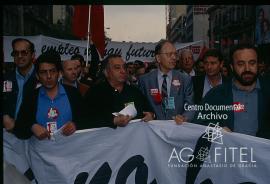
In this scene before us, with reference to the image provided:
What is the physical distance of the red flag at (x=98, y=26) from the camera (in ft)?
17.1

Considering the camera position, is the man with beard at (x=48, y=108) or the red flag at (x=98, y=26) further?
the red flag at (x=98, y=26)

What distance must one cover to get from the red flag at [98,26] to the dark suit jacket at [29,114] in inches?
41.9

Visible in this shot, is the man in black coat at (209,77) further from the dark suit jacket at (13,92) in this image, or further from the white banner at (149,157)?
the dark suit jacket at (13,92)

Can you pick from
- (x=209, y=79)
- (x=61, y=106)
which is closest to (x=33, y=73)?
(x=61, y=106)

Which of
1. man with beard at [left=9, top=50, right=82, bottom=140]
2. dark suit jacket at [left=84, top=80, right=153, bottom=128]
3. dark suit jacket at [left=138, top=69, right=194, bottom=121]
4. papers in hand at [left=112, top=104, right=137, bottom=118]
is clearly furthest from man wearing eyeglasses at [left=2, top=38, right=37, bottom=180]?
dark suit jacket at [left=138, top=69, right=194, bottom=121]

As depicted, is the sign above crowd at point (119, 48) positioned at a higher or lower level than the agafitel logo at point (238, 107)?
higher

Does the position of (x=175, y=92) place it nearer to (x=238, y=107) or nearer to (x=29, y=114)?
(x=238, y=107)

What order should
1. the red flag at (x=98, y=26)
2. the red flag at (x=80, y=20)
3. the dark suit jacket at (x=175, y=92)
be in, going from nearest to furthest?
1. the dark suit jacket at (x=175, y=92)
2. the red flag at (x=98, y=26)
3. the red flag at (x=80, y=20)

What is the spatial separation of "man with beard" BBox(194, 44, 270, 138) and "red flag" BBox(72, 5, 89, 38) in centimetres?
169

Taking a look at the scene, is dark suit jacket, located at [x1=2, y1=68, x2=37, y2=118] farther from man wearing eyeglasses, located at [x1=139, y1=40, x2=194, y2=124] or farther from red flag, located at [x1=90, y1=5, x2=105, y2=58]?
man wearing eyeglasses, located at [x1=139, y1=40, x2=194, y2=124]

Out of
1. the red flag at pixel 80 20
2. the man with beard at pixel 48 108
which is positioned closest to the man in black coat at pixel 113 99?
the man with beard at pixel 48 108

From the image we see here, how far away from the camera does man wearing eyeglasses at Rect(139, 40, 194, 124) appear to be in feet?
15.7

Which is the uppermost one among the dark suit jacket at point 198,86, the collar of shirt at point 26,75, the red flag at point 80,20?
the red flag at point 80,20

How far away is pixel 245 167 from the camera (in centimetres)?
449
